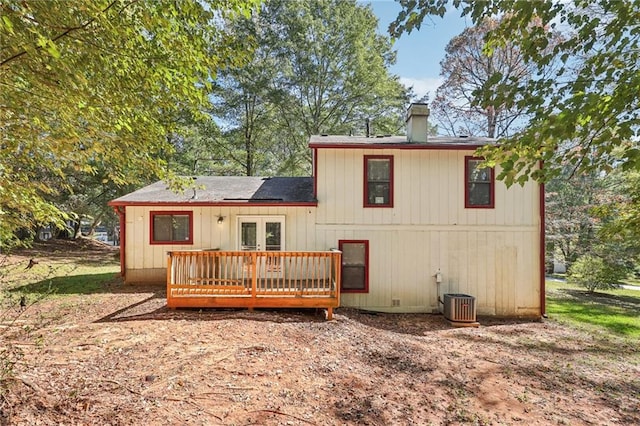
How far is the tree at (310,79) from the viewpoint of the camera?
18.4m

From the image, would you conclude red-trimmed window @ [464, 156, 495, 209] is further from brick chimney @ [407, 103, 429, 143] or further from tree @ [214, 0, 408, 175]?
tree @ [214, 0, 408, 175]

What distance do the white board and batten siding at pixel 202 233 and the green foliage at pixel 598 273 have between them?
44.5 ft

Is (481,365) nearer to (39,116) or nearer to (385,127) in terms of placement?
(39,116)

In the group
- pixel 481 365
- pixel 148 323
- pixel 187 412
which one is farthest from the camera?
pixel 148 323

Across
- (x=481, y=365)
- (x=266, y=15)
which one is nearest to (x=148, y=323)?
(x=481, y=365)

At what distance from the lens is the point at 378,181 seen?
342 inches

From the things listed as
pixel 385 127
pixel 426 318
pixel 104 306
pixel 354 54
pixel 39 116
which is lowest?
pixel 426 318

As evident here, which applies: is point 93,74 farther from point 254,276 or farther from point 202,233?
point 202,233

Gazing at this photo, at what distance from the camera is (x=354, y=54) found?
18422 mm

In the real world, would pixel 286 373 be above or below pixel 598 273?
above

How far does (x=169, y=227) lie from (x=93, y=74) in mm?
6247

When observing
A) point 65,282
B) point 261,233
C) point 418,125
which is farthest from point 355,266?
point 65,282

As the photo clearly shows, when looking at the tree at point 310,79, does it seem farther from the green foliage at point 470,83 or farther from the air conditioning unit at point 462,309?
the air conditioning unit at point 462,309

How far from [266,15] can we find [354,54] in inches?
222
